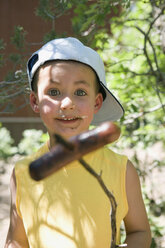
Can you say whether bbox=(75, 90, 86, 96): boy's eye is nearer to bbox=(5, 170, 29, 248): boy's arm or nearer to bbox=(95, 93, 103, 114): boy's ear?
bbox=(95, 93, 103, 114): boy's ear

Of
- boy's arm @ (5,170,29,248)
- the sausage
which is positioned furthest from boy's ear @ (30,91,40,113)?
the sausage

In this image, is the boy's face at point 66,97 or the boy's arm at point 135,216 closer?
the boy's face at point 66,97

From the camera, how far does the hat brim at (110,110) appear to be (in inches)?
74.0

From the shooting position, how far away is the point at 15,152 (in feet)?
19.4

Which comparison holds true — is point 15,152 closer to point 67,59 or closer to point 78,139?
point 67,59

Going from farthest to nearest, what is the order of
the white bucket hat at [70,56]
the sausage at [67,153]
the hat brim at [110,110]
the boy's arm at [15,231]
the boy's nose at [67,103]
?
the hat brim at [110,110] < the boy's arm at [15,231] < the white bucket hat at [70,56] < the boy's nose at [67,103] < the sausage at [67,153]

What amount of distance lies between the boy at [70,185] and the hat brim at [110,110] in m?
0.08

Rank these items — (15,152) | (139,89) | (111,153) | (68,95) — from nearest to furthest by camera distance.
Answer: (68,95) → (111,153) → (139,89) → (15,152)

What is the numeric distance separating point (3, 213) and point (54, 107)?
3179 millimetres

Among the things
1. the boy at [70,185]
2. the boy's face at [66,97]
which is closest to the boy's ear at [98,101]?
the boy at [70,185]

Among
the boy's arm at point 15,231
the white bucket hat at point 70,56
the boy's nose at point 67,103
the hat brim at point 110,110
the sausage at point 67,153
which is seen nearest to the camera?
the sausage at point 67,153

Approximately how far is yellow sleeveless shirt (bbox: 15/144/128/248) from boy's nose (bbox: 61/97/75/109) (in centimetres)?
26

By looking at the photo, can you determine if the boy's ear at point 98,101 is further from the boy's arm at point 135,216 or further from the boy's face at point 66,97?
the boy's arm at point 135,216

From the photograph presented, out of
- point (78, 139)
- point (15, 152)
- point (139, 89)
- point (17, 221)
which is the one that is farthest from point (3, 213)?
point (78, 139)
